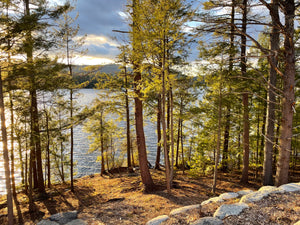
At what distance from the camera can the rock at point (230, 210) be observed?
4.03 m

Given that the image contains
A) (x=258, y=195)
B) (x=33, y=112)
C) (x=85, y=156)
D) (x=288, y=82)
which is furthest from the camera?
(x=85, y=156)

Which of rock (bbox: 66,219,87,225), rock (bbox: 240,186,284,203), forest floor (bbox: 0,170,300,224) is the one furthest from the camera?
rock (bbox: 66,219,87,225)

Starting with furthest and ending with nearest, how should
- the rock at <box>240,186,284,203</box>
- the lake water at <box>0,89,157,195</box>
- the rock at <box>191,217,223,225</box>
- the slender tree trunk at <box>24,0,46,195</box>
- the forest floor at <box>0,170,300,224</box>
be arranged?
the lake water at <box>0,89,157,195</box> < the slender tree trunk at <box>24,0,46,195</box> < the rock at <box>240,186,284,203</box> < the forest floor at <box>0,170,300,224</box> < the rock at <box>191,217,223,225</box>

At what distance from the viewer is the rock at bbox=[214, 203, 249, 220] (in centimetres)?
403

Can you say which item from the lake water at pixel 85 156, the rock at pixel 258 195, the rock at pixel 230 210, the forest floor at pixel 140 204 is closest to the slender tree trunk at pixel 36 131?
the forest floor at pixel 140 204

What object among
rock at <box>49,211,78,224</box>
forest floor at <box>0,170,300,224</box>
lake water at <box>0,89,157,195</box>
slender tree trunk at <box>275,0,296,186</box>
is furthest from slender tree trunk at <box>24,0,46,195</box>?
lake water at <box>0,89,157,195</box>

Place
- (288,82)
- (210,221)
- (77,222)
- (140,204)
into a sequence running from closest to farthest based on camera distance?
(210,221), (288,82), (77,222), (140,204)

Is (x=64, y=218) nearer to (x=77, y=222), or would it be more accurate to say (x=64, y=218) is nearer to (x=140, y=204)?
(x=77, y=222)

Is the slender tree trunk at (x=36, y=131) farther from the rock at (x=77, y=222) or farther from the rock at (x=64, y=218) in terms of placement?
the rock at (x=77, y=222)

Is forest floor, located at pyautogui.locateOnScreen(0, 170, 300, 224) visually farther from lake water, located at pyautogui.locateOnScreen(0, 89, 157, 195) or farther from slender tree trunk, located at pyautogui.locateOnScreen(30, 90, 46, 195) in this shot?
lake water, located at pyautogui.locateOnScreen(0, 89, 157, 195)

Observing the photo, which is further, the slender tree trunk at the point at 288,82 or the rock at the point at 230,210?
the slender tree trunk at the point at 288,82

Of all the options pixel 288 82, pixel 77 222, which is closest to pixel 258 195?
pixel 288 82

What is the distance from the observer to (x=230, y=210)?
4.16 m

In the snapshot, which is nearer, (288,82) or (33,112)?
(288,82)
